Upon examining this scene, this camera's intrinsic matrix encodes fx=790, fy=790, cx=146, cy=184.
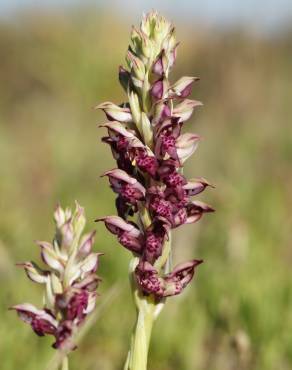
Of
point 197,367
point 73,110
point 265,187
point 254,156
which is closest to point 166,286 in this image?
point 197,367

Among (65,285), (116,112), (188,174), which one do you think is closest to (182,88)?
(116,112)

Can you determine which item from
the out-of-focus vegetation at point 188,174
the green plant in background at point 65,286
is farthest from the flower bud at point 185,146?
the out-of-focus vegetation at point 188,174

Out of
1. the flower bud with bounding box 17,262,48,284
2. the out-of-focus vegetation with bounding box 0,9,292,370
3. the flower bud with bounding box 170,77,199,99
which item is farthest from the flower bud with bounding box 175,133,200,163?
the out-of-focus vegetation with bounding box 0,9,292,370

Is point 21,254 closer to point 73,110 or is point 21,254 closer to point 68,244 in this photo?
point 68,244

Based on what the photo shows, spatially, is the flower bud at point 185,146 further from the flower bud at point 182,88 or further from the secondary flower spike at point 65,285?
the secondary flower spike at point 65,285

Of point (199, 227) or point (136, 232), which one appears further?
point (199, 227)

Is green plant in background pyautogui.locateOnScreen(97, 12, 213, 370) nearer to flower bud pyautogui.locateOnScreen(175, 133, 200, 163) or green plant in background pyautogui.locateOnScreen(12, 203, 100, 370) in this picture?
flower bud pyautogui.locateOnScreen(175, 133, 200, 163)
